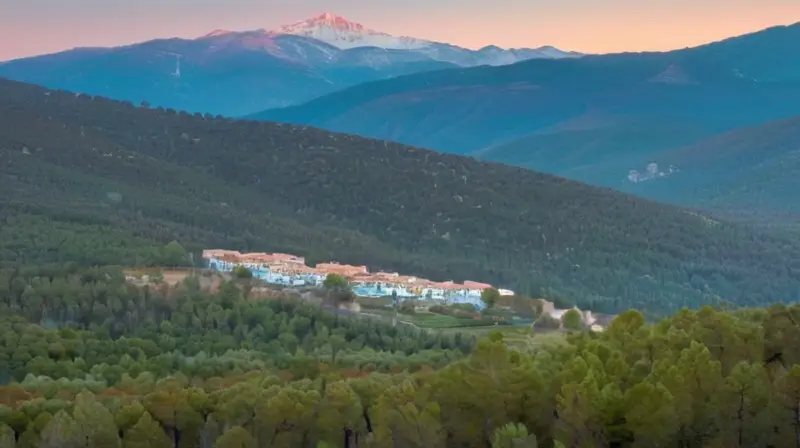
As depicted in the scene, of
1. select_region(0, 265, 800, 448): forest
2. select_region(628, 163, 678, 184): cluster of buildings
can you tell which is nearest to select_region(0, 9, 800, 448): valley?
select_region(0, 265, 800, 448): forest

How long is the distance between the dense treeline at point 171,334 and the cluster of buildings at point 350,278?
5383 millimetres

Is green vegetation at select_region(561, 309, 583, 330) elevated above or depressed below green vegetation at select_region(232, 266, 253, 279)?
below

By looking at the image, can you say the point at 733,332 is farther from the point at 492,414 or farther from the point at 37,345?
the point at 37,345

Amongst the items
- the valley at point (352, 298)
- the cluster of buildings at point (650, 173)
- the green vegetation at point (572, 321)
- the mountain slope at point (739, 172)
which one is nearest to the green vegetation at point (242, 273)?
the valley at point (352, 298)

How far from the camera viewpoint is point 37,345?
32188mm

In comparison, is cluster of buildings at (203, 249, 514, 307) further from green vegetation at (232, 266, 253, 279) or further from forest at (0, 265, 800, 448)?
forest at (0, 265, 800, 448)

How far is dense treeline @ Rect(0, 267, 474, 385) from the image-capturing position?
3133cm

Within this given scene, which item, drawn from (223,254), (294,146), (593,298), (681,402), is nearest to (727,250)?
(593,298)

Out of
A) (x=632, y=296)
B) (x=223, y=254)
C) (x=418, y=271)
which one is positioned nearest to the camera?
(x=223, y=254)

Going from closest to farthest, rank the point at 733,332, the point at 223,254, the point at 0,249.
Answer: the point at 733,332
the point at 0,249
the point at 223,254

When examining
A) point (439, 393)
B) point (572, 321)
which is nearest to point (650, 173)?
point (572, 321)

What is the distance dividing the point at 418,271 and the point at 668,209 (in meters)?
29.2

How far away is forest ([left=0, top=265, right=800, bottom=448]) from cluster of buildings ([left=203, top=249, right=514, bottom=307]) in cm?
1391

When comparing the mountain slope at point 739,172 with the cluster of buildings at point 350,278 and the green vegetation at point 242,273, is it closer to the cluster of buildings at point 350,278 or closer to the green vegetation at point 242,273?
the cluster of buildings at point 350,278
